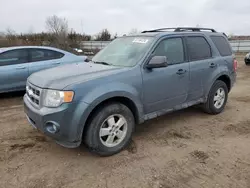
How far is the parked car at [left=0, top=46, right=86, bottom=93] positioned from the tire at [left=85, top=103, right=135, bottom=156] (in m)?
4.16

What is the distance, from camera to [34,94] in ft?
11.4

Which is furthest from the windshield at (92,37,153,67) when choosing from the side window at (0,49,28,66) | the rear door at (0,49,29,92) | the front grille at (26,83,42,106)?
the side window at (0,49,28,66)

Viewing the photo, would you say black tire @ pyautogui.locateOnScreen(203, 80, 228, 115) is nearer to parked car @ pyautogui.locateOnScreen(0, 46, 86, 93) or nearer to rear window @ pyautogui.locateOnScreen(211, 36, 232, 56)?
rear window @ pyautogui.locateOnScreen(211, 36, 232, 56)

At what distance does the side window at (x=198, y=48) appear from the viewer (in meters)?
4.58

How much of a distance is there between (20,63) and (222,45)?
17.1ft

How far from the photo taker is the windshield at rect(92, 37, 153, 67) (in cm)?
391

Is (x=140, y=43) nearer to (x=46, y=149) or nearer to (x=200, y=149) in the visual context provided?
(x=200, y=149)

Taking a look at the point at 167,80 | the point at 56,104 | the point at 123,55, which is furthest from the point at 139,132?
the point at 56,104

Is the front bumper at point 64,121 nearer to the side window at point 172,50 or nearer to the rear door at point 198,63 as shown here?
the side window at point 172,50

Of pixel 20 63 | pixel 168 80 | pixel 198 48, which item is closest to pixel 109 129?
pixel 168 80

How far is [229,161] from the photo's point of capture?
3369 millimetres

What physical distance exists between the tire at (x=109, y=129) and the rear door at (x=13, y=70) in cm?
415

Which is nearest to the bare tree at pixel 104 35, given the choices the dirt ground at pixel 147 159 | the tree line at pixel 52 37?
the tree line at pixel 52 37

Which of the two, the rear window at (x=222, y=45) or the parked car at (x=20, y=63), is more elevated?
the rear window at (x=222, y=45)
